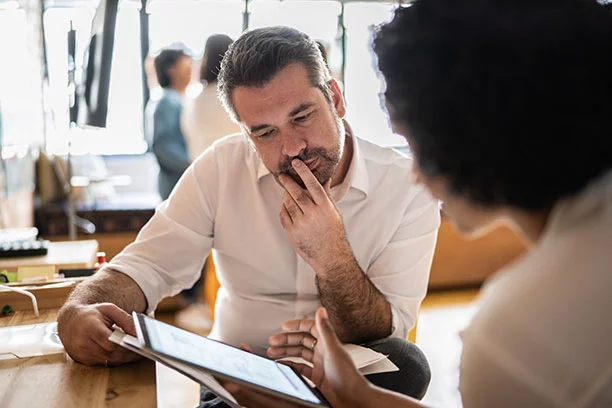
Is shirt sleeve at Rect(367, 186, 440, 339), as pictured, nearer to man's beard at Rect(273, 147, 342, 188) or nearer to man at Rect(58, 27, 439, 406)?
man at Rect(58, 27, 439, 406)

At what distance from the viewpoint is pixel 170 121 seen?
3713 millimetres

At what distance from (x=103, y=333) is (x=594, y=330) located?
0.86 m

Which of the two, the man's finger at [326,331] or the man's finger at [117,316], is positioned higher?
the man's finger at [326,331]

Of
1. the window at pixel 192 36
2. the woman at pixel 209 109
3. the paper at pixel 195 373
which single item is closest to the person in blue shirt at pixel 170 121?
the woman at pixel 209 109

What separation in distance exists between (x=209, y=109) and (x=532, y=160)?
2.45 m

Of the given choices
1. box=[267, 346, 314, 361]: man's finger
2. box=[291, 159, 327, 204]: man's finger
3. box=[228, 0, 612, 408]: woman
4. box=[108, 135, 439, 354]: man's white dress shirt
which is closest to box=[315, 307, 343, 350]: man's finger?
box=[228, 0, 612, 408]: woman

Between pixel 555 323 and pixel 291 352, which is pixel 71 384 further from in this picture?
pixel 555 323

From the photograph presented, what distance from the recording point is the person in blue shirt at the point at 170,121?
12.0 feet

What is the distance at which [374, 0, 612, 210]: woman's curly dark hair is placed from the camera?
63cm

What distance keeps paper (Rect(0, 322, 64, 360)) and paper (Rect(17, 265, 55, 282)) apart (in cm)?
37

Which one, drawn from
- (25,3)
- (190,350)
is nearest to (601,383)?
(190,350)

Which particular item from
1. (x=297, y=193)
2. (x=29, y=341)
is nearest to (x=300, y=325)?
(x=297, y=193)

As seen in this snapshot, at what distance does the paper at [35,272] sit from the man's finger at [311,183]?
0.77m

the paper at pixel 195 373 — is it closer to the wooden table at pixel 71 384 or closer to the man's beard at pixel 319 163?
the wooden table at pixel 71 384
